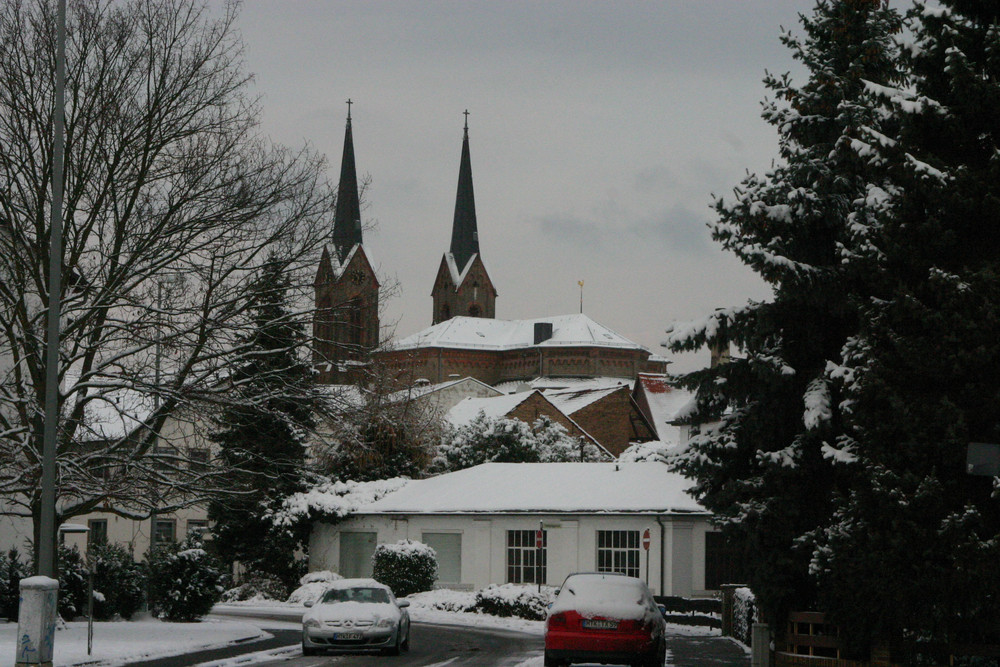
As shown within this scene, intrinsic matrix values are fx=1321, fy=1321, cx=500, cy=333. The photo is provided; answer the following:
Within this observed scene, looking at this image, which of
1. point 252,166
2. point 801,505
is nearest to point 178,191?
point 252,166

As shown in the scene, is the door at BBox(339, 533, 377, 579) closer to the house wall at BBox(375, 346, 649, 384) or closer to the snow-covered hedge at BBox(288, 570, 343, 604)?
the snow-covered hedge at BBox(288, 570, 343, 604)

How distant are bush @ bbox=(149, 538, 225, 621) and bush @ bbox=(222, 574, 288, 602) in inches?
618

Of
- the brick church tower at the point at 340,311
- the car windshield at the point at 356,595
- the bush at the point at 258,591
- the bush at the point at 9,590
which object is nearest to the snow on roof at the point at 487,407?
the bush at the point at 258,591

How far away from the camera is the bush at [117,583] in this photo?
33250 millimetres

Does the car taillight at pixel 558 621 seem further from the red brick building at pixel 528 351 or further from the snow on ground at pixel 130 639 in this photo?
the red brick building at pixel 528 351

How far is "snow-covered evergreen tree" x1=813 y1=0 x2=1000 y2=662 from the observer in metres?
14.9

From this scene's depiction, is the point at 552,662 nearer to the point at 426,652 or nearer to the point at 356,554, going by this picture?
the point at 426,652

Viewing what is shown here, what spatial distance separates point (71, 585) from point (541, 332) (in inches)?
3812

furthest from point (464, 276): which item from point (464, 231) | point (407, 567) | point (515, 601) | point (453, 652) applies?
point (453, 652)

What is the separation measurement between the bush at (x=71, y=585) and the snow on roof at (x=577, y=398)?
54625mm

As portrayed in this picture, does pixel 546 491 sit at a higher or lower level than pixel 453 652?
higher

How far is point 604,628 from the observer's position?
19562 millimetres

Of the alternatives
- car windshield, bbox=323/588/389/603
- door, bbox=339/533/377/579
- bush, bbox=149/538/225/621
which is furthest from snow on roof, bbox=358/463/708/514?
car windshield, bbox=323/588/389/603

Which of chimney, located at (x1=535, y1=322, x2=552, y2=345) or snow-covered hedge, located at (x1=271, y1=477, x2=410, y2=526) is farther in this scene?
chimney, located at (x1=535, y1=322, x2=552, y2=345)
